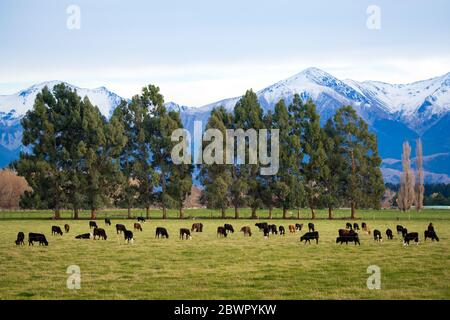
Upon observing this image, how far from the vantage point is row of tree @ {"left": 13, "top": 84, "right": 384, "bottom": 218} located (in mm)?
79562

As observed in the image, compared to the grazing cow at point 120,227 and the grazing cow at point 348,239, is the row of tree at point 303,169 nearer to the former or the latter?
the grazing cow at point 120,227

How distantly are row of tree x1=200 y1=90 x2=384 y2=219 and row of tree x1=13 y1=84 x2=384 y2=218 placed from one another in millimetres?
144

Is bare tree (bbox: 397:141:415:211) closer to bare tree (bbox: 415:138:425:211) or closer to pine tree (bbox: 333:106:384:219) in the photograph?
bare tree (bbox: 415:138:425:211)

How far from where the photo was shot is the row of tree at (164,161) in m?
79.6

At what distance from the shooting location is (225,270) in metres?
24.8

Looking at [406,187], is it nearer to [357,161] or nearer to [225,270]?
[357,161]

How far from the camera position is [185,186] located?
275 feet

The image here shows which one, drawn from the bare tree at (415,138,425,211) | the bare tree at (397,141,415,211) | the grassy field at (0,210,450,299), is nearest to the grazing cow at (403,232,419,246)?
the grassy field at (0,210,450,299)

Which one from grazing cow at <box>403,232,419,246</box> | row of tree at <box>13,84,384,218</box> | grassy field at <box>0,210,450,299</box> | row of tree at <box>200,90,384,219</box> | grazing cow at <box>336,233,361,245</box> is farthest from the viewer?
row of tree at <box>200,90,384,219</box>
